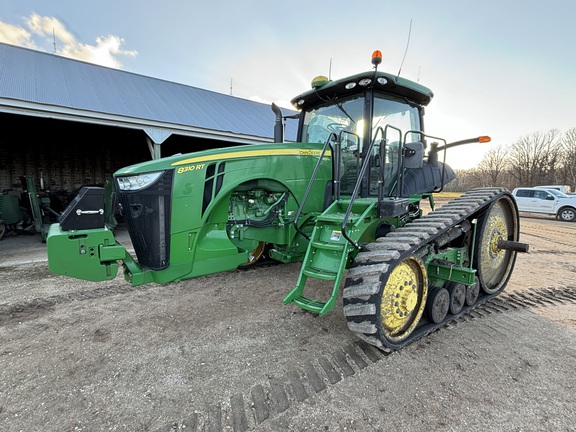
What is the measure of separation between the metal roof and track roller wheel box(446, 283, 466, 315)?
23.6 ft

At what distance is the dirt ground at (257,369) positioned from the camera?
6.50 feet

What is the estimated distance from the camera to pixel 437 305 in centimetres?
309

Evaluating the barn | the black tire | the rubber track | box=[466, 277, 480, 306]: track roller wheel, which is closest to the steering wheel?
the rubber track

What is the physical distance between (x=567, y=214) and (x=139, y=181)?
19640 millimetres

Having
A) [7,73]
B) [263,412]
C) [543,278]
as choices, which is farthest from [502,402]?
[7,73]

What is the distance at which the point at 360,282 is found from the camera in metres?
2.57

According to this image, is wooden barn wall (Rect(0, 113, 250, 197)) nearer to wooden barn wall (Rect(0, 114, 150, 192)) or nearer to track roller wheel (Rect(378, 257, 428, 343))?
wooden barn wall (Rect(0, 114, 150, 192))

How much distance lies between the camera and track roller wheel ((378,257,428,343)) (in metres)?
2.62

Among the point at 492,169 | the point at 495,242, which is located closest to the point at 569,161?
the point at 492,169

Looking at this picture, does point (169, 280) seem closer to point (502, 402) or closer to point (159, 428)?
point (159, 428)

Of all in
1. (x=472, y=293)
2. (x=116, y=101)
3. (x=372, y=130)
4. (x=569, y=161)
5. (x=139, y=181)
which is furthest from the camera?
(x=569, y=161)

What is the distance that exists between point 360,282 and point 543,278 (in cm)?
446

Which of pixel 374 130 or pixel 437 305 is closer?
pixel 437 305

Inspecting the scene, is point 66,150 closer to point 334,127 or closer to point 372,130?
point 334,127
